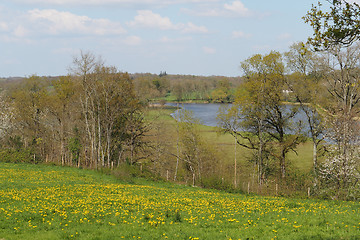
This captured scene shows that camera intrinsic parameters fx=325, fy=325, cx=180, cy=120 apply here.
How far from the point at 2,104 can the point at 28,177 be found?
2951 centimetres

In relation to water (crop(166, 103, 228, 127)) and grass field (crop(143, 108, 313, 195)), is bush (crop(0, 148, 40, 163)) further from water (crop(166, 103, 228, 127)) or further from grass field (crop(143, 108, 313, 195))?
water (crop(166, 103, 228, 127))

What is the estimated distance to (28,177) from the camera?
35062 mm

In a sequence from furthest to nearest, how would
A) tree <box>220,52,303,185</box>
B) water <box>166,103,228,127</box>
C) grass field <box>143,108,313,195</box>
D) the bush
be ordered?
1. water <box>166,103,228,127</box>
2. the bush
3. grass field <box>143,108,313,195</box>
4. tree <box>220,52,303,185</box>

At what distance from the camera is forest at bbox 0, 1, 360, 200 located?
122ft

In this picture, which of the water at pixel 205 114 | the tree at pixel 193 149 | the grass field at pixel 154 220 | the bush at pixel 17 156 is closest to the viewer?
the grass field at pixel 154 220

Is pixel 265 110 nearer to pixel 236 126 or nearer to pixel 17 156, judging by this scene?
pixel 236 126

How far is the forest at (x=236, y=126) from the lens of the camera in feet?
122

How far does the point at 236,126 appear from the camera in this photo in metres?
48.0

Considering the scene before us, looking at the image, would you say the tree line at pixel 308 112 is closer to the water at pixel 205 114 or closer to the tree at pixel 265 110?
the tree at pixel 265 110

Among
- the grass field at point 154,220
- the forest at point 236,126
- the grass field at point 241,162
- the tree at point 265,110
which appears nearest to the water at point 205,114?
the grass field at point 241,162

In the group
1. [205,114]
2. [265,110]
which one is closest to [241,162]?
[265,110]

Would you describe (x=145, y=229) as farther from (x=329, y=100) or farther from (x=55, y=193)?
(x=329, y=100)

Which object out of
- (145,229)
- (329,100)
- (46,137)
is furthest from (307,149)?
(145,229)

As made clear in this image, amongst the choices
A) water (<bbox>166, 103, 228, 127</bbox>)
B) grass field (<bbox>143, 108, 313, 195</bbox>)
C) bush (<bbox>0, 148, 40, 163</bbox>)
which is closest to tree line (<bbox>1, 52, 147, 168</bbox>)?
bush (<bbox>0, 148, 40, 163</bbox>)
